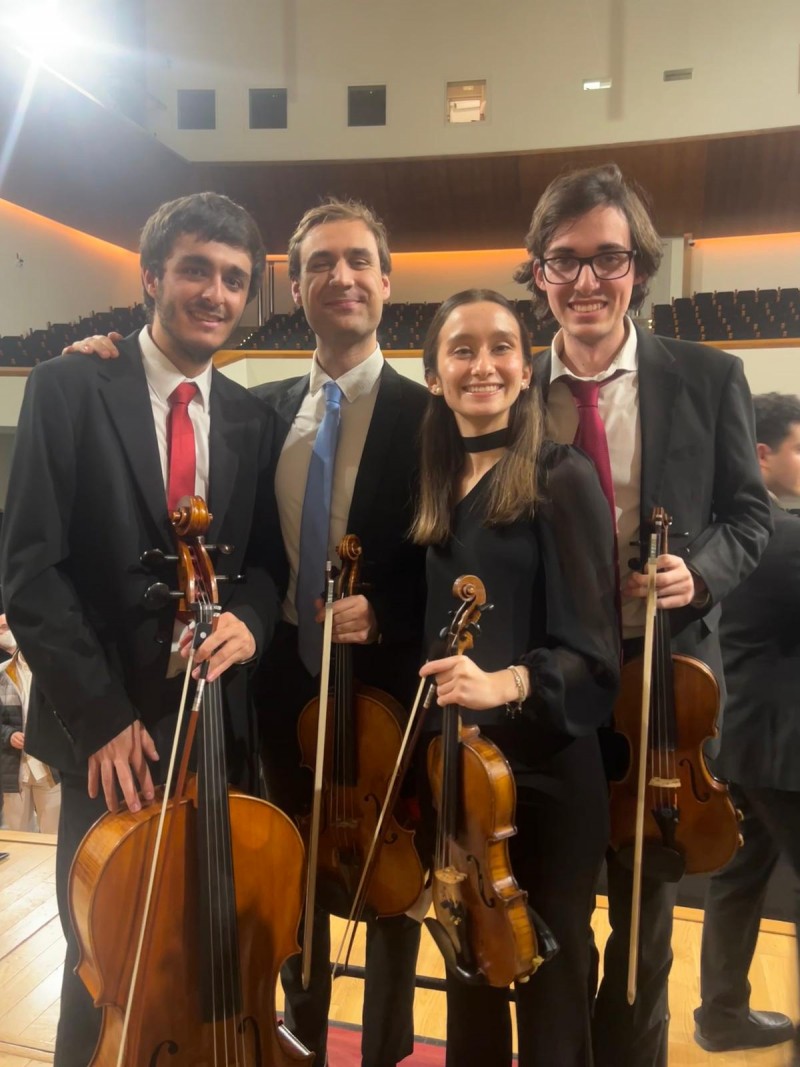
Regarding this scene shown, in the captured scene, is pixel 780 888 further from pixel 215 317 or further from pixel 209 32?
pixel 209 32

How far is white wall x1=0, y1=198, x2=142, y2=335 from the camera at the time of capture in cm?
474

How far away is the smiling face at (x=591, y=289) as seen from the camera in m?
1.43

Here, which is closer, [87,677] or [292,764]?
[87,677]

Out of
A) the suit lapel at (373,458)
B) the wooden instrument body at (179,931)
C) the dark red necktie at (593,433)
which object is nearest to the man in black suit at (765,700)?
the dark red necktie at (593,433)

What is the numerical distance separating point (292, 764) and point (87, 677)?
1.67ft

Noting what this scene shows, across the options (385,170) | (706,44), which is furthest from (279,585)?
(706,44)

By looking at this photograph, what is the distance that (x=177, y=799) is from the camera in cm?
125

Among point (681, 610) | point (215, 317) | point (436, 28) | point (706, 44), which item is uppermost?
point (706, 44)

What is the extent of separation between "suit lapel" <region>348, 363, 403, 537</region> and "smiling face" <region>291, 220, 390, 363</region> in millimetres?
147

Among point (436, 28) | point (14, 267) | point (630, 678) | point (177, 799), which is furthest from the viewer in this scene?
point (14, 267)

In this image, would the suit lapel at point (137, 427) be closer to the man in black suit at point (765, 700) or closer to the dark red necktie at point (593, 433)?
the dark red necktie at point (593, 433)

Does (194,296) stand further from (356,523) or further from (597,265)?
(597,265)

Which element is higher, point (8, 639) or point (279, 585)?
point (279, 585)

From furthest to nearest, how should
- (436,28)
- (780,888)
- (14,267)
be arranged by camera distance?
1. (14,267)
2. (780,888)
3. (436,28)
